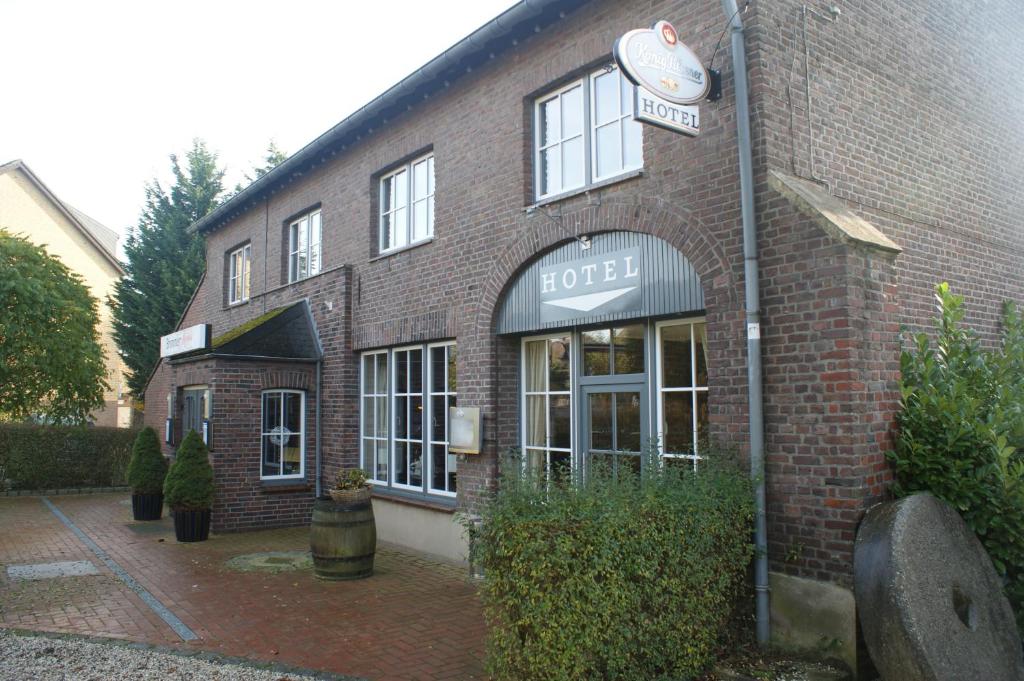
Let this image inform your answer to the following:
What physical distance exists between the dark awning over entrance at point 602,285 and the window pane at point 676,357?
0.94 ft

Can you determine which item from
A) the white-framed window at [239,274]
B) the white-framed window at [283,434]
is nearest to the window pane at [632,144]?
the white-framed window at [283,434]

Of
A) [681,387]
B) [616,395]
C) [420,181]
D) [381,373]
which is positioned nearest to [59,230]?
[381,373]

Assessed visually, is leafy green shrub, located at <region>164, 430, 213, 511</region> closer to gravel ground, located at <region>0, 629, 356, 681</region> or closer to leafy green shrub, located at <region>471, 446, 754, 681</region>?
gravel ground, located at <region>0, 629, 356, 681</region>

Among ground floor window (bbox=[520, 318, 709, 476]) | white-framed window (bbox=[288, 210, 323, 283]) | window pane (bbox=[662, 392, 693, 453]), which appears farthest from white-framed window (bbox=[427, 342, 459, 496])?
white-framed window (bbox=[288, 210, 323, 283])

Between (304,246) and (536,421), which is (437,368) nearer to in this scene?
(536,421)

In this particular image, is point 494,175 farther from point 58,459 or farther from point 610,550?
point 58,459

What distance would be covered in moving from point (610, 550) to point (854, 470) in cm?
205

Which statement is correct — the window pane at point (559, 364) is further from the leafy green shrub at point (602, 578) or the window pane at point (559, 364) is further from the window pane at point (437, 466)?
the leafy green shrub at point (602, 578)

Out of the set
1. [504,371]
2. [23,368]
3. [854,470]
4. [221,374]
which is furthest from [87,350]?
[854,470]

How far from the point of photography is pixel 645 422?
7.36 metres

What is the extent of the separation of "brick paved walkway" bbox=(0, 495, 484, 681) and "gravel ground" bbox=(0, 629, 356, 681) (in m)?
0.21

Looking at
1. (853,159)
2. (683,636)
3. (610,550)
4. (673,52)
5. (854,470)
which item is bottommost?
(683,636)

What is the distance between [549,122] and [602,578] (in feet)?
18.6

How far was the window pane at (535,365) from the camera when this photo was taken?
880cm
